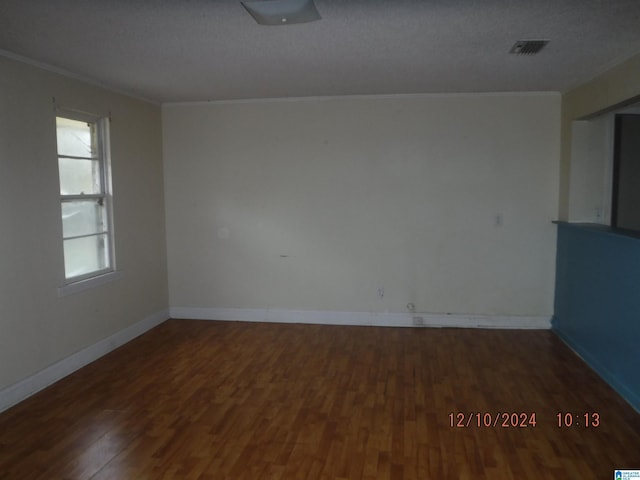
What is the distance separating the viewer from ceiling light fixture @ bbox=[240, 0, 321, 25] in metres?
2.32

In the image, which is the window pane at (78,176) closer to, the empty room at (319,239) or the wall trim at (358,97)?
the empty room at (319,239)

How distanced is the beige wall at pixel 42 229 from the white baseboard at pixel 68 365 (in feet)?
0.17

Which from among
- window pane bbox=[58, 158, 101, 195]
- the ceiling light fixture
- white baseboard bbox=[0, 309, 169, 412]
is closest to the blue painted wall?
the ceiling light fixture

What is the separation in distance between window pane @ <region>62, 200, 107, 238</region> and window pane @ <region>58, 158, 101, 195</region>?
0.33 feet

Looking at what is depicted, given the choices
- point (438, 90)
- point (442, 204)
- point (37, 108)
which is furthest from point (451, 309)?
point (37, 108)

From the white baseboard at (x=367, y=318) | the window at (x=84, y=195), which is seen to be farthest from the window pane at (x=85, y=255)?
the white baseboard at (x=367, y=318)

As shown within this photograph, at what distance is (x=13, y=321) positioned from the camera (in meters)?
3.20

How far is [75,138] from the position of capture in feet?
12.8

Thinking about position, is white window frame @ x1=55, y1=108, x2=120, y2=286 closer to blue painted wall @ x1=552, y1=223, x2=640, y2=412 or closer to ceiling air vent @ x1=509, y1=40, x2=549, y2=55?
ceiling air vent @ x1=509, y1=40, x2=549, y2=55

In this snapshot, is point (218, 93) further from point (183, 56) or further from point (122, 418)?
point (122, 418)
